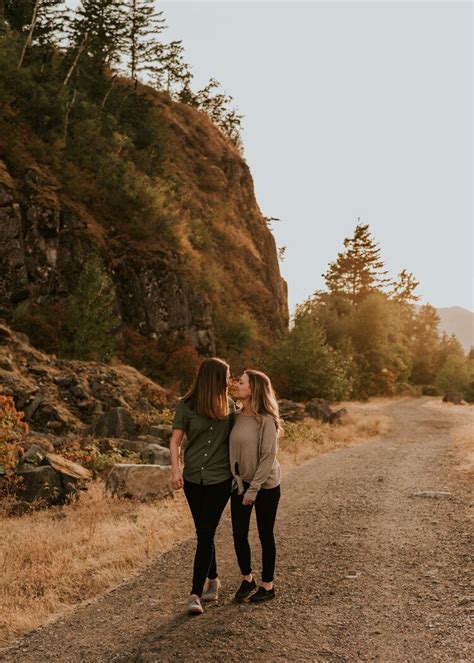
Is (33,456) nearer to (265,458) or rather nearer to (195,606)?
(195,606)

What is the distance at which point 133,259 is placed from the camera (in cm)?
3225

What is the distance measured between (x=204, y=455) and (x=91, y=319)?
68.2 ft

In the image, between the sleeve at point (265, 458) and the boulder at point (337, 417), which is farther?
the boulder at point (337, 417)

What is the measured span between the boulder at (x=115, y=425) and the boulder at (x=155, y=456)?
3359 millimetres

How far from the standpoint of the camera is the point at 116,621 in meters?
5.47

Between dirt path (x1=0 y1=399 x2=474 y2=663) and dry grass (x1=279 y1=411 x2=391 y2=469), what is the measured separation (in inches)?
266

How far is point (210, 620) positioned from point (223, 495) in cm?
111

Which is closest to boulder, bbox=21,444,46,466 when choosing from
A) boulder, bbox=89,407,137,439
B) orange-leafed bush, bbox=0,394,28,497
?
orange-leafed bush, bbox=0,394,28,497

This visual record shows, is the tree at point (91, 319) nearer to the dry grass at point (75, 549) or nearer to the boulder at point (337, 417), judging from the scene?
the boulder at point (337, 417)

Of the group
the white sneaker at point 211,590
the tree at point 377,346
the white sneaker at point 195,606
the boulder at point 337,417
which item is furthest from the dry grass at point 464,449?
the tree at point 377,346

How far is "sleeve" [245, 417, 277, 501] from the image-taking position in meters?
5.43

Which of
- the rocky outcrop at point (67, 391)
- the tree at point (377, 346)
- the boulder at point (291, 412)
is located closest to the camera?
the rocky outcrop at point (67, 391)

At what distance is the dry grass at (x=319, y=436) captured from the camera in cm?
1713

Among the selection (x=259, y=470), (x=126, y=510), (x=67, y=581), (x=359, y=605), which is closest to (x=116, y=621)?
(x=67, y=581)
